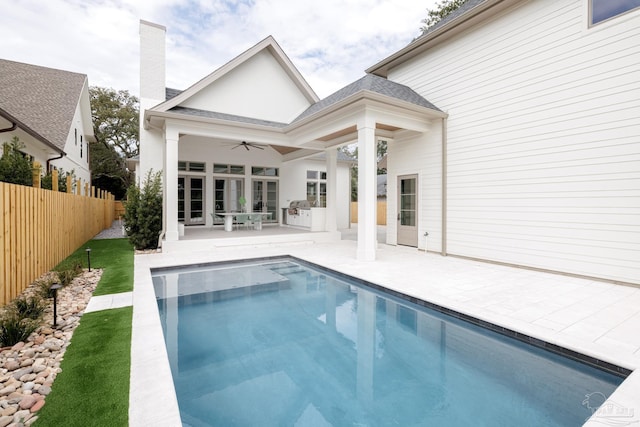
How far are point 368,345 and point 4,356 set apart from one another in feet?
12.4

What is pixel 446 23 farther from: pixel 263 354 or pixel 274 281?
pixel 263 354

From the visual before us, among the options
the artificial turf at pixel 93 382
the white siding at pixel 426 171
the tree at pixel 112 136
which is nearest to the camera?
the artificial turf at pixel 93 382

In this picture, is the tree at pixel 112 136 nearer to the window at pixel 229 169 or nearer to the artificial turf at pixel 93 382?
the window at pixel 229 169

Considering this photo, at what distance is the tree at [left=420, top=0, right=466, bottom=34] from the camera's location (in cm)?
1703

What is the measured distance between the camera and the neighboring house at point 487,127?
5.64m

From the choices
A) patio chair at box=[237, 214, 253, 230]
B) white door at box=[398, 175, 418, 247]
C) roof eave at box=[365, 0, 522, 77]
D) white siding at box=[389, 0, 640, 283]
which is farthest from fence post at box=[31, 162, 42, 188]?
roof eave at box=[365, 0, 522, 77]

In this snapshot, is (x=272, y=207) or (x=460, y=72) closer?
(x=460, y=72)

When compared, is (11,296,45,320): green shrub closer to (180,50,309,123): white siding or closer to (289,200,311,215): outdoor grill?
(180,50,309,123): white siding

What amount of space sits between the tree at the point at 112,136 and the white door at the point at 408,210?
88.1 feet

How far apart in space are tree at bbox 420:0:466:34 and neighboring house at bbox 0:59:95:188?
1884cm

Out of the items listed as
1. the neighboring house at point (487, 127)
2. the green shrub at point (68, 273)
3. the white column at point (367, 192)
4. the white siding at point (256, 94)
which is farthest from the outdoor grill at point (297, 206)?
the green shrub at point (68, 273)

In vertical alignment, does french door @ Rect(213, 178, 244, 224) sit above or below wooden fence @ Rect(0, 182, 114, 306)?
above

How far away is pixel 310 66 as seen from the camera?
815 inches

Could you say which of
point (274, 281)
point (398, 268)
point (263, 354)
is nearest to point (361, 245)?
point (398, 268)
